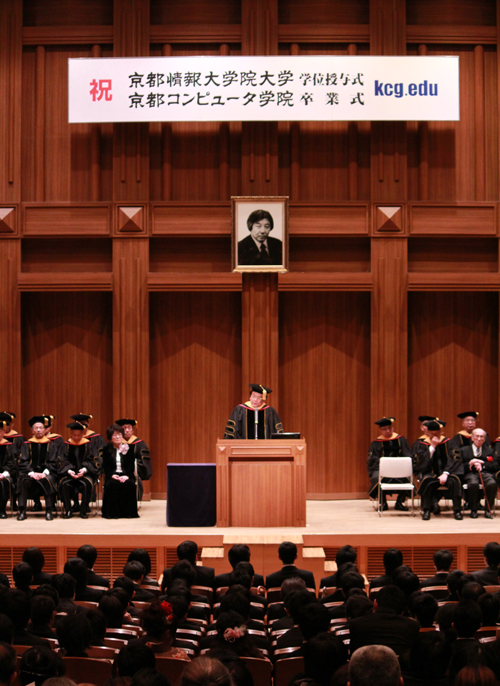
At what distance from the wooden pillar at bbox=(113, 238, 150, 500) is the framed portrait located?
124cm

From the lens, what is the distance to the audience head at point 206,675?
Result: 2.34 metres

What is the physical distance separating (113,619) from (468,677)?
7.61 ft

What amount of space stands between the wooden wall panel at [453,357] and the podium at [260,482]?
329 cm

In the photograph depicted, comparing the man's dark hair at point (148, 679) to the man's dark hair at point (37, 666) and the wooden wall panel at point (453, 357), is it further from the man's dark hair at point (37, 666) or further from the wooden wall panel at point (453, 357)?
the wooden wall panel at point (453, 357)

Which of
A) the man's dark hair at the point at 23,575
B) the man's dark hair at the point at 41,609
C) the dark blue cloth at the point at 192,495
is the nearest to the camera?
the man's dark hair at the point at 41,609

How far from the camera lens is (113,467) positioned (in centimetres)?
870

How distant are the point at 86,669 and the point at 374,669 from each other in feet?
4.88

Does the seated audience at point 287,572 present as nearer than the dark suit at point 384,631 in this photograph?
No

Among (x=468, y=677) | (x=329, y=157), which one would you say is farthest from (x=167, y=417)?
(x=468, y=677)

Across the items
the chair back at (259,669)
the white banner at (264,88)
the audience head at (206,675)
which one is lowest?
the chair back at (259,669)

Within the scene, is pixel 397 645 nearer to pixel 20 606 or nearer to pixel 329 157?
pixel 20 606

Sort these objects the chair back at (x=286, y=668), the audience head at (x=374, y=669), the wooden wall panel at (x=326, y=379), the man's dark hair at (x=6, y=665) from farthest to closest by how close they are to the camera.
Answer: the wooden wall panel at (x=326, y=379) < the chair back at (x=286, y=668) < the man's dark hair at (x=6, y=665) < the audience head at (x=374, y=669)

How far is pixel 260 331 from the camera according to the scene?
33.1ft

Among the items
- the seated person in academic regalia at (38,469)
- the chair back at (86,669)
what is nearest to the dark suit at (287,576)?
the chair back at (86,669)
